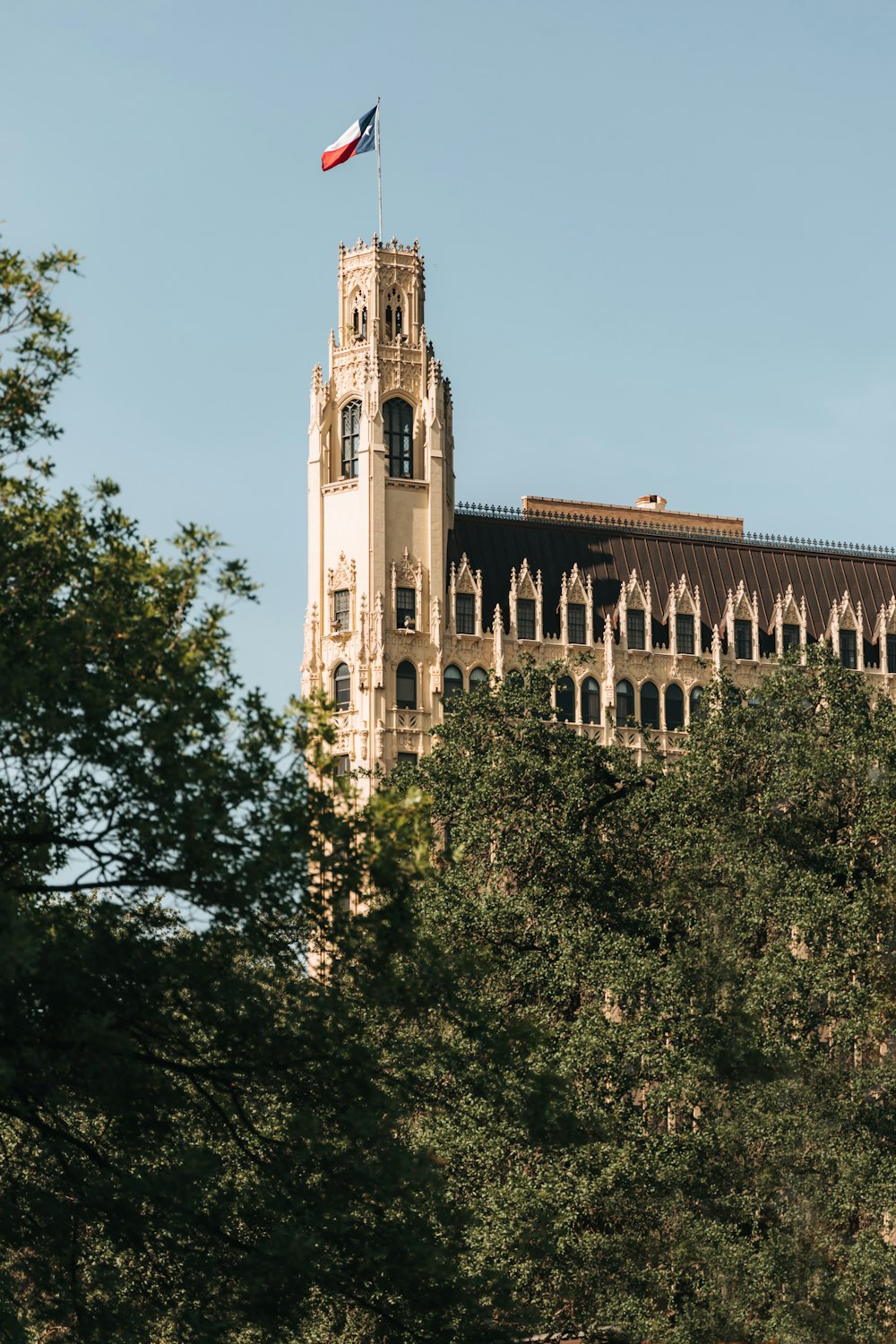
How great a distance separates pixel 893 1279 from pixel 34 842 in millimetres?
25364

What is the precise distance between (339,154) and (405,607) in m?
21.8

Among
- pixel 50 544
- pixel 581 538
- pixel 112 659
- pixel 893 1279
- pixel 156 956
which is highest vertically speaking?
pixel 581 538

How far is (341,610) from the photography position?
101 metres

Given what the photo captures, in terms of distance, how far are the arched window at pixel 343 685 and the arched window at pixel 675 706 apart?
1628 centimetres

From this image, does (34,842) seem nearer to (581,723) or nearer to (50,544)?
(50,544)

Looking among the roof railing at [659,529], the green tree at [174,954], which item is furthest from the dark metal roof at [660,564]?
the green tree at [174,954]

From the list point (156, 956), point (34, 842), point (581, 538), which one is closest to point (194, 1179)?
point (156, 956)

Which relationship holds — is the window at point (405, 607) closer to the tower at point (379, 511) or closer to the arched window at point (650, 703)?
the tower at point (379, 511)

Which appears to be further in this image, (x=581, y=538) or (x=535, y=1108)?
(x=581, y=538)

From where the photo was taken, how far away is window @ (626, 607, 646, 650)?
345ft

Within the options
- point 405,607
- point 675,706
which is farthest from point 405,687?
point 675,706

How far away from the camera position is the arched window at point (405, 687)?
327 feet

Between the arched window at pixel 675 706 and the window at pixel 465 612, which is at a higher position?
the window at pixel 465 612

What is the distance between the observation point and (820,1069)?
4750cm
